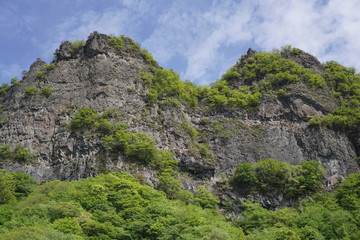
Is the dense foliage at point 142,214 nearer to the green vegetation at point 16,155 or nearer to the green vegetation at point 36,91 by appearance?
the green vegetation at point 16,155

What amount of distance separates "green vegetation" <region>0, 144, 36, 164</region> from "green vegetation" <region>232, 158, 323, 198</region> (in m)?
23.5

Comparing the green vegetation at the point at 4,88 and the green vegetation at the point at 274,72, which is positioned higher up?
the green vegetation at the point at 274,72

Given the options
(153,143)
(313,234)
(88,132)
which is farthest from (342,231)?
(88,132)

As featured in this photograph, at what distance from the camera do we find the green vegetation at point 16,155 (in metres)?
50.3

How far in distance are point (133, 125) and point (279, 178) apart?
18.6 m

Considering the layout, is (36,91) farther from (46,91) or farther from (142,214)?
(142,214)

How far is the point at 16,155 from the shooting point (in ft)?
165

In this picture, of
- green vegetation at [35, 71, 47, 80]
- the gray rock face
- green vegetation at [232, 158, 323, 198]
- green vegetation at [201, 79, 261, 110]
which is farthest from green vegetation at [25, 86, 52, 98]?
green vegetation at [232, 158, 323, 198]

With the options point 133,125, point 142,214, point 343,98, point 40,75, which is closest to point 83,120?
point 133,125

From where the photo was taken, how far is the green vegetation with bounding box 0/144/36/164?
5028 cm

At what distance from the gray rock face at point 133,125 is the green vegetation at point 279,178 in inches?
110

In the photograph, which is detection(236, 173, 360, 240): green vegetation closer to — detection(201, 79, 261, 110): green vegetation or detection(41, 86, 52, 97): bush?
detection(201, 79, 261, 110): green vegetation

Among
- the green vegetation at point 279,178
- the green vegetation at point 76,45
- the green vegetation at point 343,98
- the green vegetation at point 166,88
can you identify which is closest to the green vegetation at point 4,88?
the green vegetation at point 76,45

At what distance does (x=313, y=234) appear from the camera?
1646 inches
